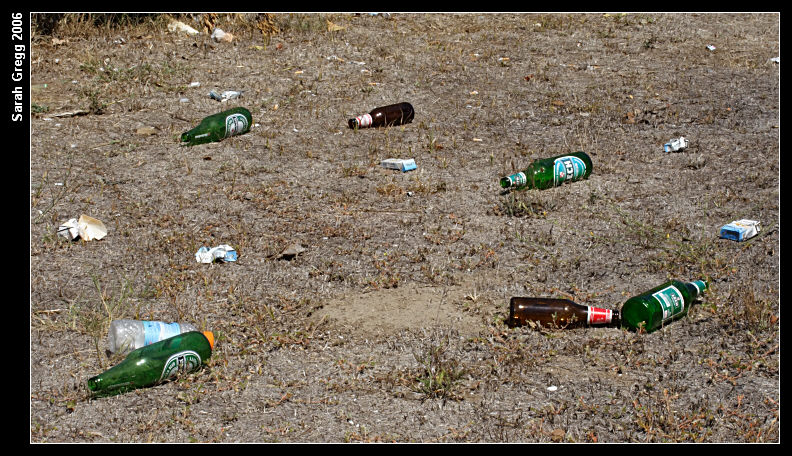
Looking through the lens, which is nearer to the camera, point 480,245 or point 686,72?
point 480,245

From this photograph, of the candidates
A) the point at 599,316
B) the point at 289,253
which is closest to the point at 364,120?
the point at 289,253

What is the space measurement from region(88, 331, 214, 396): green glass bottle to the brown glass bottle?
1.41 metres

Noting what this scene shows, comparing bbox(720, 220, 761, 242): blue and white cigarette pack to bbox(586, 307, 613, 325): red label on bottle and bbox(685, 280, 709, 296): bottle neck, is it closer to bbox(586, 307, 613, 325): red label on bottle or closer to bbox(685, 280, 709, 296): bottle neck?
bbox(685, 280, 709, 296): bottle neck

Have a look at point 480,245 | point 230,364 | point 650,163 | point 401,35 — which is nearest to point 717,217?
point 650,163

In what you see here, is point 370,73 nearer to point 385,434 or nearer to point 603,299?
point 603,299

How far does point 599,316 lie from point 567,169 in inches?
76.7

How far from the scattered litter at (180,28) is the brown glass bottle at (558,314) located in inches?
245

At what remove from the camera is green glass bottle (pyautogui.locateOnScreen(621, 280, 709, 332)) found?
3461 millimetres

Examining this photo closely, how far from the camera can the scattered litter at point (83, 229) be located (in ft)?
14.8

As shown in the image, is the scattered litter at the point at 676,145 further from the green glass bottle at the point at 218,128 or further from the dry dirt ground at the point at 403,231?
the green glass bottle at the point at 218,128

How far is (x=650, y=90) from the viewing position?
23.5ft

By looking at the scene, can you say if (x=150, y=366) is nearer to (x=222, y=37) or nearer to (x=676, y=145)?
(x=676, y=145)

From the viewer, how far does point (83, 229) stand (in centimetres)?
455

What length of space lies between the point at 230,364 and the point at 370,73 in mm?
4906
